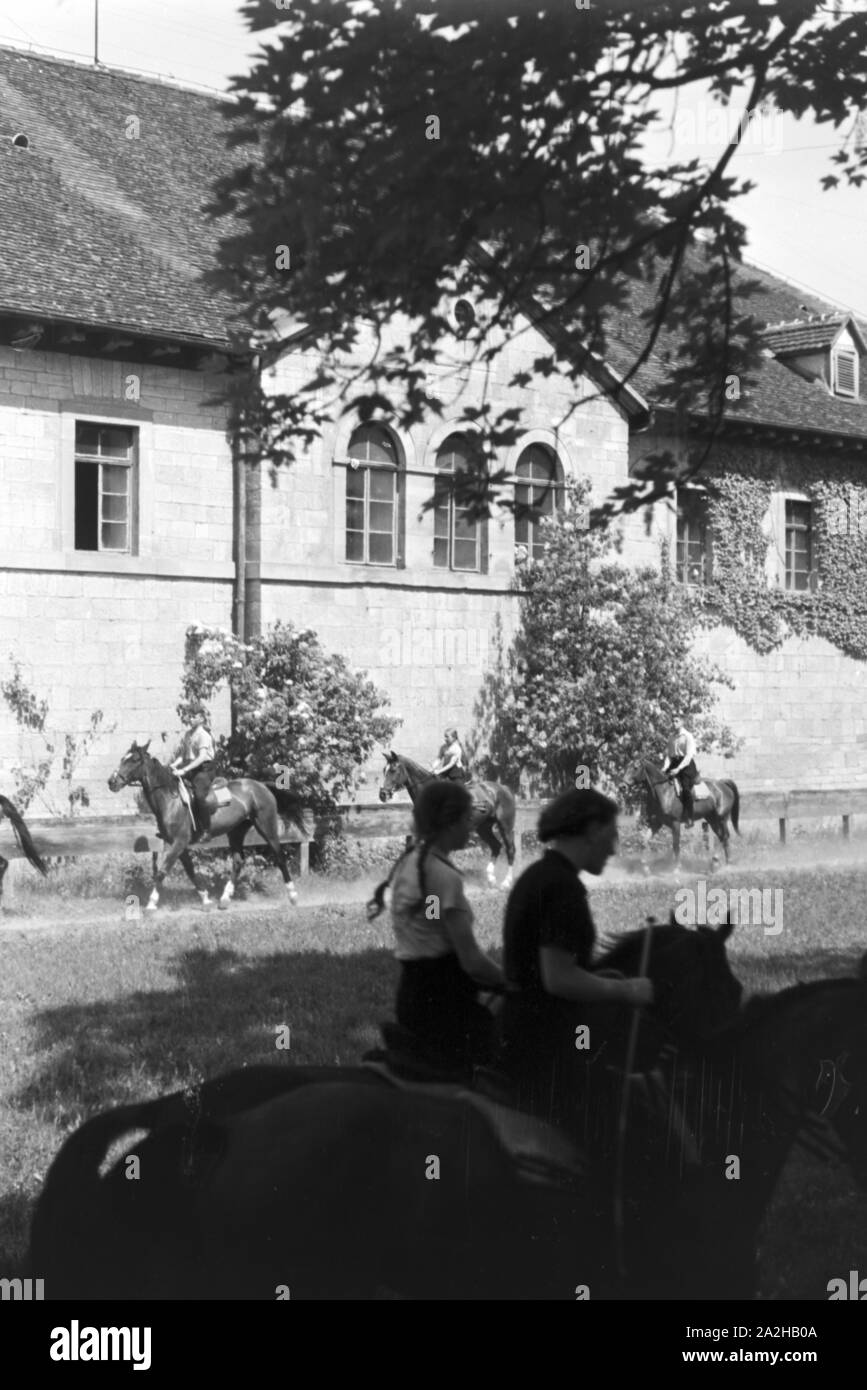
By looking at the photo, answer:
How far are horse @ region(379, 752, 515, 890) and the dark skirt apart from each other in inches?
552

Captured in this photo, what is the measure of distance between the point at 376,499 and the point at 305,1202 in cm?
1897

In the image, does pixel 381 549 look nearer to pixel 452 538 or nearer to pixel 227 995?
pixel 452 538

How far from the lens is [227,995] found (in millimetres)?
11797

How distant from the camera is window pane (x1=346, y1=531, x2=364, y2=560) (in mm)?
22656

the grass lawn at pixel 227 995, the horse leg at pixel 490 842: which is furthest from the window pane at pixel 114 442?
the horse leg at pixel 490 842

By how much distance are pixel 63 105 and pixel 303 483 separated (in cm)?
714

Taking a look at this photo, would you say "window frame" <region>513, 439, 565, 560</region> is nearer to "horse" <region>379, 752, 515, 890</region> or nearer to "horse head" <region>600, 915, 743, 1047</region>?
"horse" <region>379, 752, 515, 890</region>

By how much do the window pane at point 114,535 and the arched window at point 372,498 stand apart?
3.52m

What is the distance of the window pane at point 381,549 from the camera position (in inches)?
904

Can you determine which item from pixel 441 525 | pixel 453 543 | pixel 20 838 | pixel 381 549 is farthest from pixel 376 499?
pixel 20 838

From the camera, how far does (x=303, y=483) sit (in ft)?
71.9

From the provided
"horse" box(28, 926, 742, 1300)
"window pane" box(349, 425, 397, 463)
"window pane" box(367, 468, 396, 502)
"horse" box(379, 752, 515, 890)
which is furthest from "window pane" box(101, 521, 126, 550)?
"horse" box(28, 926, 742, 1300)

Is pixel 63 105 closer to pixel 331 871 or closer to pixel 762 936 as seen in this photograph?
pixel 331 871

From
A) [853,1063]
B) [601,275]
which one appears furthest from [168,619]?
[853,1063]
